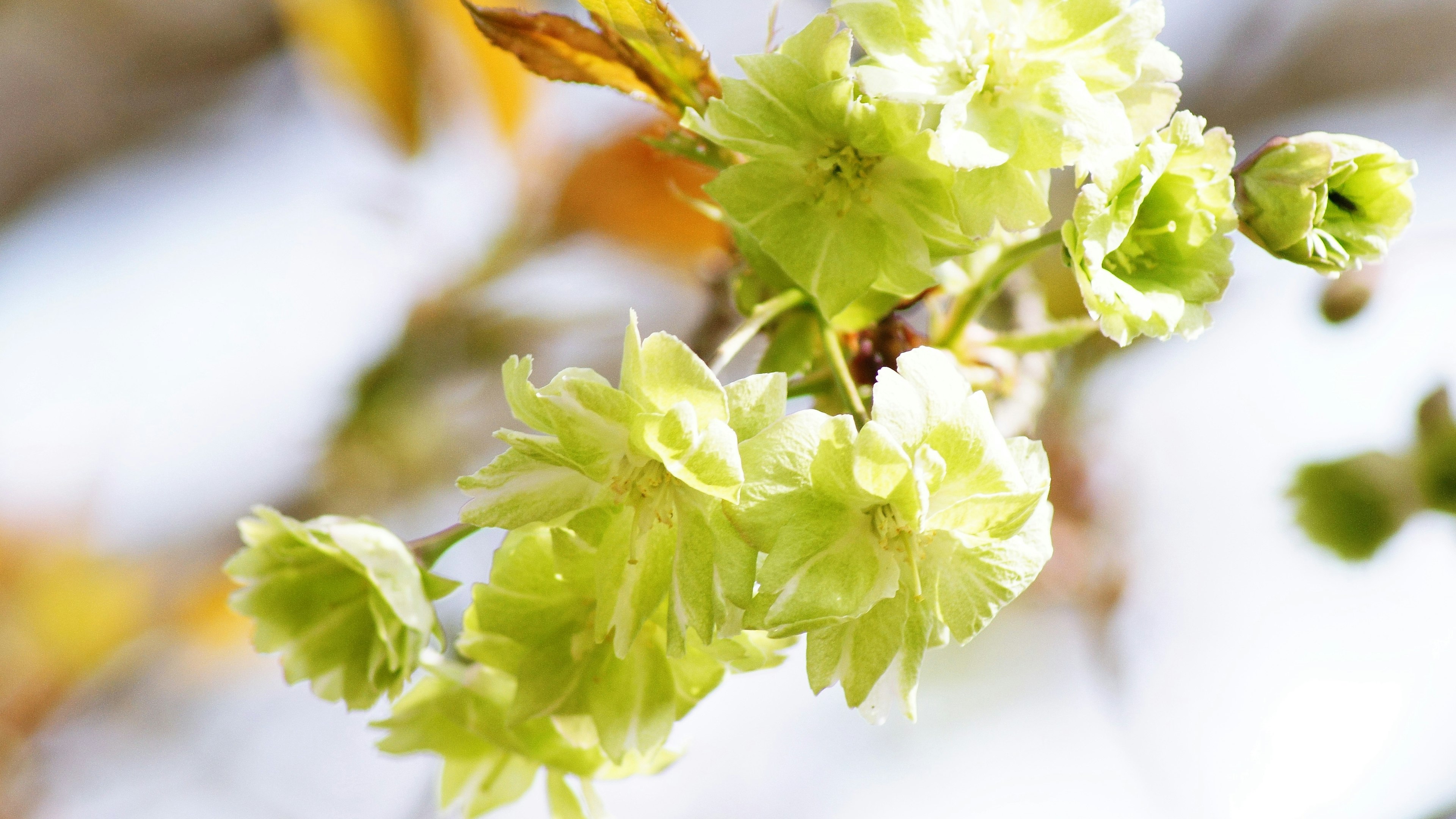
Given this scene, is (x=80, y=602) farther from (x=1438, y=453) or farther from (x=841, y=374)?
(x=1438, y=453)

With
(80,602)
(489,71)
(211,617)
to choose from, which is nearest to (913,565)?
(489,71)

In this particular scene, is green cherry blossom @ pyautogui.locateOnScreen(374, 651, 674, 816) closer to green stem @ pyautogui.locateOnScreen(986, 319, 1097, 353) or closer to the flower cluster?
the flower cluster

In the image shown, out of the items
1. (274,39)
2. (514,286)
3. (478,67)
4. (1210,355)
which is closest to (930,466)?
(1210,355)

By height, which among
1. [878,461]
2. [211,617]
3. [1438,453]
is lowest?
[211,617]

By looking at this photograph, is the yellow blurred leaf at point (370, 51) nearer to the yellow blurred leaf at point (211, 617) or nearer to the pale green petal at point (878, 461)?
the yellow blurred leaf at point (211, 617)

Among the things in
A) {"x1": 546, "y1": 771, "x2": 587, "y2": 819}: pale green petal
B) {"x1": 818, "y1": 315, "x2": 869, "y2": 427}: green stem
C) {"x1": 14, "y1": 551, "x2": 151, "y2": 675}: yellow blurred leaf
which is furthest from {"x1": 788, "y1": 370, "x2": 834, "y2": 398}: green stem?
{"x1": 14, "y1": 551, "x2": 151, "y2": 675}: yellow blurred leaf
